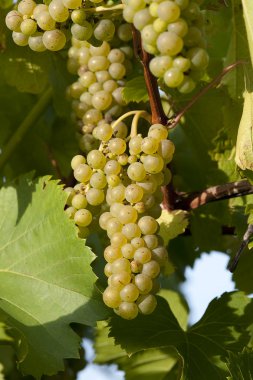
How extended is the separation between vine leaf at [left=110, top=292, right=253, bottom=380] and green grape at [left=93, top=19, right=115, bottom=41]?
2.24 feet

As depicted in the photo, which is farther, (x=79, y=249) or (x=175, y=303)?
(x=175, y=303)

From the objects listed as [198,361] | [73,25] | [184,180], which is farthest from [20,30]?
[184,180]

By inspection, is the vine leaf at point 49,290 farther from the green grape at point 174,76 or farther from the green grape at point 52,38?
the green grape at point 174,76

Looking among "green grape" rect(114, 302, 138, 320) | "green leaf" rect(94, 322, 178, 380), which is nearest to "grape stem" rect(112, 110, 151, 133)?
"green grape" rect(114, 302, 138, 320)

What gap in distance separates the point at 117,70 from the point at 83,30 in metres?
0.42

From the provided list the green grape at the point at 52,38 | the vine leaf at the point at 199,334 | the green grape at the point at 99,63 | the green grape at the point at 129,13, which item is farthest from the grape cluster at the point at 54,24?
the vine leaf at the point at 199,334

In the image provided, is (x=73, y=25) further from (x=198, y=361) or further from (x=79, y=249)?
(x=198, y=361)

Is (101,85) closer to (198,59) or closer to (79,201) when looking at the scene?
(79,201)

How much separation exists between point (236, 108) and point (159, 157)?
0.35 m

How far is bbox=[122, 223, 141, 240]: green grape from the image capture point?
1399mm

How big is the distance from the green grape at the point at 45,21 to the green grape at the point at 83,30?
38 mm

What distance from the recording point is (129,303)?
4.47ft

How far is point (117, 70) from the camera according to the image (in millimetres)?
1748

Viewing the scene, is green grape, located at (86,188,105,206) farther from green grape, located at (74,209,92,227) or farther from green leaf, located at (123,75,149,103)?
green leaf, located at (123,75,149,103)
